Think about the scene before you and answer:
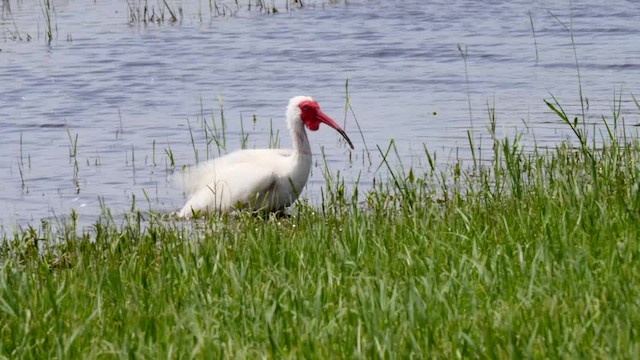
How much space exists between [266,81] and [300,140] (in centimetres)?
704

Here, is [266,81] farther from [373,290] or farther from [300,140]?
[373,290]

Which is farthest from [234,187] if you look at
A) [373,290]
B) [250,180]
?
[373,290]

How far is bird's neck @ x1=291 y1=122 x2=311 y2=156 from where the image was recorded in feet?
A: 32.8

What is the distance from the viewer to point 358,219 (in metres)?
7.22

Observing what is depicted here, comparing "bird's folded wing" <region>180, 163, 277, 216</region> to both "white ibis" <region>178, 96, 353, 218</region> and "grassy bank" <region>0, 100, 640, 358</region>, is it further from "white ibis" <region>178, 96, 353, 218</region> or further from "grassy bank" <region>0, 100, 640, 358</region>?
"grassy bank" <region>0, 100, 640, 358</region>

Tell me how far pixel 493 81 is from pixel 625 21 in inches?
229

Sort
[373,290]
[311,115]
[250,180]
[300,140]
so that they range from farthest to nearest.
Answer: [311,115] → [300,140] → [250,180] → [373,290]

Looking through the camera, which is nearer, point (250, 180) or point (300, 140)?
point (250, 180)

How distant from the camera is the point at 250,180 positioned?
9.56m

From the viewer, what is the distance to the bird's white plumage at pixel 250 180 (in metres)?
9.59

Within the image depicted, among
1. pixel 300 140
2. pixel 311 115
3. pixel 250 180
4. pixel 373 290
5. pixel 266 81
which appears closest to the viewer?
pixel 373 290

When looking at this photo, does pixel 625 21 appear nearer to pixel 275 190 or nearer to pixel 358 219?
pixel 275 190

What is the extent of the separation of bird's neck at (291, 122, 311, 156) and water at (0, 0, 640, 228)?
725 millimetres

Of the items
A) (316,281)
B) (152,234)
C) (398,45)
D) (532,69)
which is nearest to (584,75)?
(532,69)
